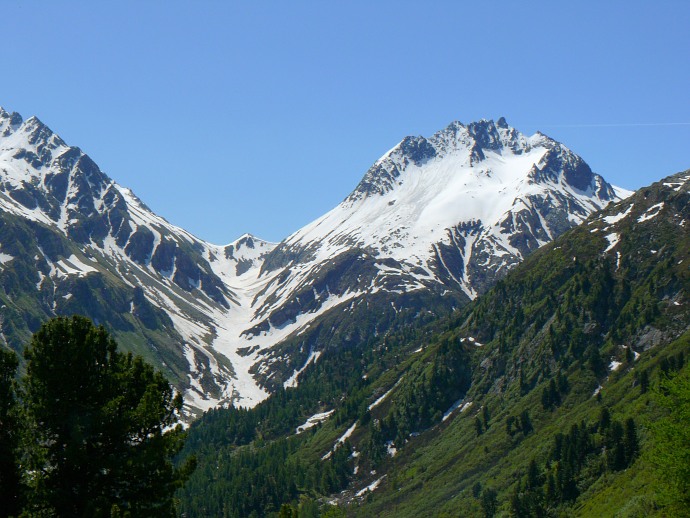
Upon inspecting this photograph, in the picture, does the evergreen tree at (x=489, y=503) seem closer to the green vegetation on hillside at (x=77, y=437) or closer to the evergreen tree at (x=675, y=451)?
the evergreen tree at (x=675, y=451)

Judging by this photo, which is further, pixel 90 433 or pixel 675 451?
pixel 675 451

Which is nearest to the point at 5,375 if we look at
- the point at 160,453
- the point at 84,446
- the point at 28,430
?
the point at 28,430

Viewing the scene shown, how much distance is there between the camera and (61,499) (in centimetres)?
3259

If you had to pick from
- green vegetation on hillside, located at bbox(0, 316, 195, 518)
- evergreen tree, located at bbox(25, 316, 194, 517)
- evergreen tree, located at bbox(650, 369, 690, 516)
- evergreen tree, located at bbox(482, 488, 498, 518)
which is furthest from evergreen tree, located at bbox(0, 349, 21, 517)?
evergreen tree, located at bbox(482, 488, 498, 518)

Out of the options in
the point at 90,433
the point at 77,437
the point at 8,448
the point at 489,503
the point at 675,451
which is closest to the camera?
the point at 77,437

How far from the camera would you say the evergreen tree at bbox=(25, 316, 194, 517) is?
3316 cm

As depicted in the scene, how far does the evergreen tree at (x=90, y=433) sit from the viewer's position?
109ft

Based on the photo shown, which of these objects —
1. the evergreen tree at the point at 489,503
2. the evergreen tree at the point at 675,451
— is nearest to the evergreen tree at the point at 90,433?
the evergreen tree at the point at 675,451

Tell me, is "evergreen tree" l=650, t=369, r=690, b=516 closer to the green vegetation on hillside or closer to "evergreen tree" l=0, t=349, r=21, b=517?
the green vegetation on hillside

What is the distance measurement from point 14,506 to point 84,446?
4188mm

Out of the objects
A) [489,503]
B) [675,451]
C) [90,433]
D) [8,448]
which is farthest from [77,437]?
[489,503]

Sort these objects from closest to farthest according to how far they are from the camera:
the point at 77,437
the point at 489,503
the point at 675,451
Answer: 1. the point at 77,437
2. the point at 675,451
3. the point at 489,503

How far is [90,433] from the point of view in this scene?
111 feet

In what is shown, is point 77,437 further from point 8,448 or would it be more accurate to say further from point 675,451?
point 675,451
